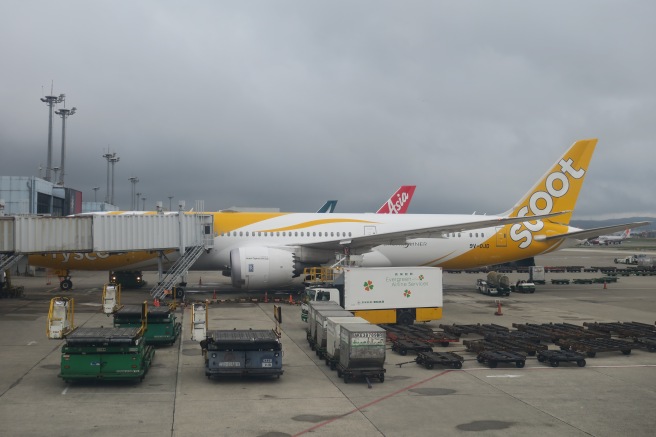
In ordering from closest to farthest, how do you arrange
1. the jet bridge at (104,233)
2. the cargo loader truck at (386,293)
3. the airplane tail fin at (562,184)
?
the cargo loader truck at (386,293) → the jet bridge at (104,233) → the airplane tail fin at (562,184)

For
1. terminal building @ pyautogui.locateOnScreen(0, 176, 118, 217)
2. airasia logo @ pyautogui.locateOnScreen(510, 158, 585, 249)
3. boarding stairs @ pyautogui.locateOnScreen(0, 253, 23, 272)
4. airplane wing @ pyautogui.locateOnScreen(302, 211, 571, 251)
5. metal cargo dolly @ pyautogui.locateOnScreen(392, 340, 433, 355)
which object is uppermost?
terminal building @ pyautogui.locateOnScreen(0, 176, 118, 217)

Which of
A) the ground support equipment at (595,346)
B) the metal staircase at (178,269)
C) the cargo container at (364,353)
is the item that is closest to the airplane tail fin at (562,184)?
the ground support equipment at (595,346)

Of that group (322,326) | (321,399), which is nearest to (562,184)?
(322,326)

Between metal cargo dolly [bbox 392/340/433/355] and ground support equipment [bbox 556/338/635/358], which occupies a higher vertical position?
metal cargo dolly [bbox 392/340/433/355]

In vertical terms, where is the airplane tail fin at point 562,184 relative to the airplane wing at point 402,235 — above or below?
above

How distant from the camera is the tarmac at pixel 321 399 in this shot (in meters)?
12.7

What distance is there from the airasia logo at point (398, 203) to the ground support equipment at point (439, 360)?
214 feet

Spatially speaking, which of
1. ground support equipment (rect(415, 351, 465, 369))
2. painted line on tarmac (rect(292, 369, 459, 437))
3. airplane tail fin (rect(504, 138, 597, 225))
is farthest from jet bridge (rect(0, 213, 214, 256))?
airplane tail fin (rect(504, 138, 597, 225))

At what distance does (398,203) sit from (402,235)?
50.6m

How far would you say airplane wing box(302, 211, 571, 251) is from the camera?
33844 millimetres

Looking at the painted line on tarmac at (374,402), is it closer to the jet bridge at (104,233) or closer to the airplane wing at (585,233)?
the jet bridge at (104,233)

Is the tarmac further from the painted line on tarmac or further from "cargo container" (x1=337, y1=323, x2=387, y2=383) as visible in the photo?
"cargo container" (x1=337, y1=323, x2=387, y2=383)

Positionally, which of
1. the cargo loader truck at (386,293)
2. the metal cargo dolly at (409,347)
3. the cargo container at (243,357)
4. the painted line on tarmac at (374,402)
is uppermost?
the cargo loader truck at (386,293)

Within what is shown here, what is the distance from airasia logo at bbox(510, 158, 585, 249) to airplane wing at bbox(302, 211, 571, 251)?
579cm
